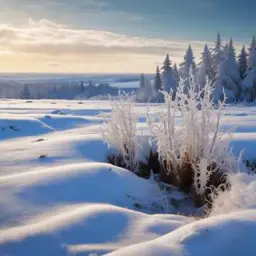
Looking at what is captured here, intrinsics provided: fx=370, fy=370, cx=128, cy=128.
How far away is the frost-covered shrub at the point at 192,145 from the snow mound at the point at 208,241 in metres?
2.67

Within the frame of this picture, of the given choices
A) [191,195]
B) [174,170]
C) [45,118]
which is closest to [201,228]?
[191,195]

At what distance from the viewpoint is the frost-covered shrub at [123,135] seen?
262 inches

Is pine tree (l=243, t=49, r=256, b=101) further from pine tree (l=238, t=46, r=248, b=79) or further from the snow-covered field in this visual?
the snow-covered field

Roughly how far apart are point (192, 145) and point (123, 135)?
4.39 feet

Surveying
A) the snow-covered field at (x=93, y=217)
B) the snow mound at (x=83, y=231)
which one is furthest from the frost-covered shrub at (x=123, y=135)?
the snow mound at (x=83, y=231)

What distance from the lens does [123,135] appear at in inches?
267

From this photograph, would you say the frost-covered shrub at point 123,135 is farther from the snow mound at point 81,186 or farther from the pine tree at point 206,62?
the pine tree at point 206,62

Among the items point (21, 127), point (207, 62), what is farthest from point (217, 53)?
point (21, 127)

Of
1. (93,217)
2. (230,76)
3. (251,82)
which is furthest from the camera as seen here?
(230,76)

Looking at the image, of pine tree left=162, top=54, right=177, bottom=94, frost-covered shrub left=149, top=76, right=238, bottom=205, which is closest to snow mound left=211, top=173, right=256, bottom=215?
frost-covered shrub left=149, top=76, right=238, bottom=205

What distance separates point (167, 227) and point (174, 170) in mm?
2648

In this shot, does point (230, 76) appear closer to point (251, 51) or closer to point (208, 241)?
point (251, 51)

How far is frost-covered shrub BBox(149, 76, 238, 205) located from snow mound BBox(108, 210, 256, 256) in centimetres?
267

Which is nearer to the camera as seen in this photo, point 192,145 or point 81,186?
point 81,186
